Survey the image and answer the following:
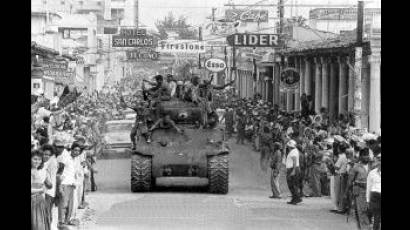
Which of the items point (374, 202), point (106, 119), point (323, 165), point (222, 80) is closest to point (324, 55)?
point (106, 119)

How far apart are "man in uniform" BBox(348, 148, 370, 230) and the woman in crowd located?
5.59 metres

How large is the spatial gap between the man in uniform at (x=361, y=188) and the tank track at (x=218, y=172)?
4.59 metres

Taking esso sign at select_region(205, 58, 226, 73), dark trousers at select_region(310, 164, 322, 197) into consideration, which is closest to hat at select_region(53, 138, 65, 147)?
dark trousers at select_region(310, 164, 322, 197)

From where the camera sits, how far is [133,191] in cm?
2116

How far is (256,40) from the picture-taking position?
32.9 metres

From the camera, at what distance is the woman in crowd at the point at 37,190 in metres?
13.0

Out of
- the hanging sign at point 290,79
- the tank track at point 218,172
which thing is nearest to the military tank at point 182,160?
the tank track at point 218,172

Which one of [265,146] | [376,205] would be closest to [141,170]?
[265,146]

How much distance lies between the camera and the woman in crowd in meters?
13.0

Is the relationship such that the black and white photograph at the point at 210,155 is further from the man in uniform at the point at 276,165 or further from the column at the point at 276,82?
the column at the point at 276,82
